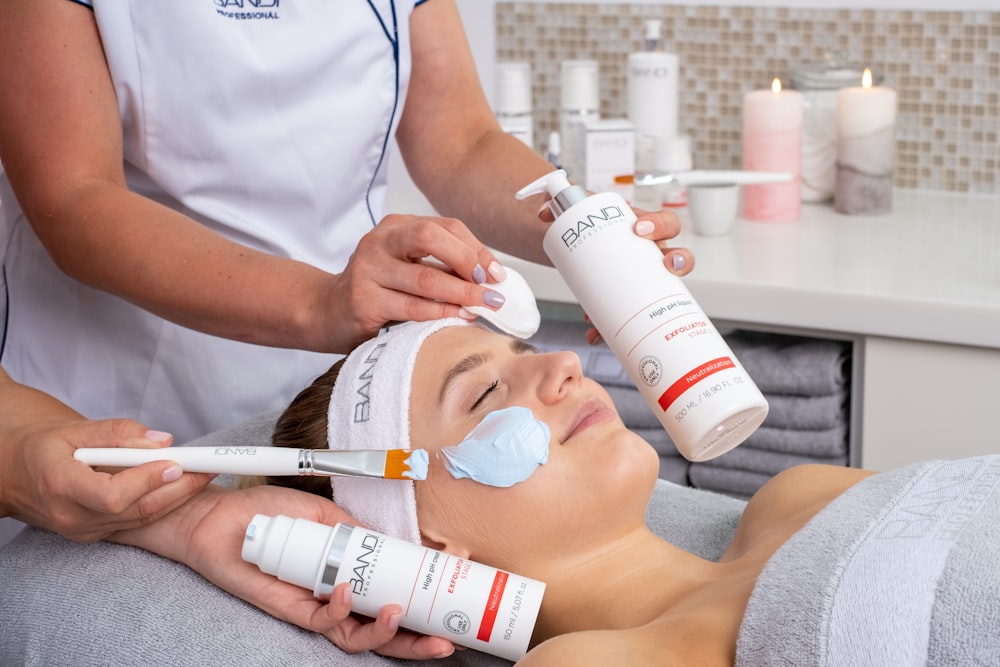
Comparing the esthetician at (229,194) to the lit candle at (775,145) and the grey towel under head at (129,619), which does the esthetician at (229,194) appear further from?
the lit candle at (775,145)

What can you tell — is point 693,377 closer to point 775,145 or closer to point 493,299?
point 493,299

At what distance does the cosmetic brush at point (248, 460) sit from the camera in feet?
3.51

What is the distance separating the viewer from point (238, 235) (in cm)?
155

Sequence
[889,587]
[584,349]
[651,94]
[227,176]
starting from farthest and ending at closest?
[651,94] → [584,349] → [227,176] → [889,587]

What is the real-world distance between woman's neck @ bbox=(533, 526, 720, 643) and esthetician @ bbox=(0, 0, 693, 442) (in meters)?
0.29

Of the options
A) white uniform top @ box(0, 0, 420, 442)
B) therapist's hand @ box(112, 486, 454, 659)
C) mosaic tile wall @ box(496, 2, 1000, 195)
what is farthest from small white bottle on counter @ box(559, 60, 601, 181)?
therapist's hand @ box(112, 486, 454, 659)

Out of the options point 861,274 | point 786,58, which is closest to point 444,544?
point 861,274

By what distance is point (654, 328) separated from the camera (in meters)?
1.11

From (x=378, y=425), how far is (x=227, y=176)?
0.48 m

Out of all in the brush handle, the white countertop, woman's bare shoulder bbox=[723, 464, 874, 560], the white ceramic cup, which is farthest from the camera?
the white ceramic cup

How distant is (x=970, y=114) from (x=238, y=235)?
61.3 inches

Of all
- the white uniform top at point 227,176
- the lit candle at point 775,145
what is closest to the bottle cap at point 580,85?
the lit candle at point 775,145

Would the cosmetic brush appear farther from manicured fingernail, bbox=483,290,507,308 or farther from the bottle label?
manicured fingernail, bbox=483,290,507,308

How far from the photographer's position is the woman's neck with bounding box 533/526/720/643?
121cm
